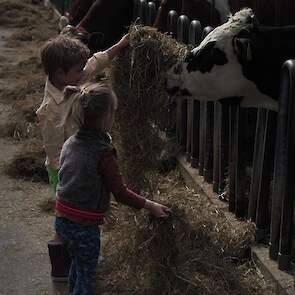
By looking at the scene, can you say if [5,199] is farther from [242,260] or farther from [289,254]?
[289,254]

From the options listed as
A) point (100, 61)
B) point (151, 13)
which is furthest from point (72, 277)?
point (151, 13)

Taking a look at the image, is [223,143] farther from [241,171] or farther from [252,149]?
[241,171]

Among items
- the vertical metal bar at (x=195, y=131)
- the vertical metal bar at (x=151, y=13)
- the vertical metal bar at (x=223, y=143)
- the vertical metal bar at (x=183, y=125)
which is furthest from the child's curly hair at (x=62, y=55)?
the vertical metal bar at (x=151, y=13)

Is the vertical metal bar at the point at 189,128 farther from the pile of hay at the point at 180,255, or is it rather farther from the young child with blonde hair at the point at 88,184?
the young child with blonde hair at the point at 88,184

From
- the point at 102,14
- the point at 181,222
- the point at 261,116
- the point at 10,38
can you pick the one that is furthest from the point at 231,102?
the point at 10,38

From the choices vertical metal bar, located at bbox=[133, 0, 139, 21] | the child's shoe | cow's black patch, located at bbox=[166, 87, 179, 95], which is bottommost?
the child's shoe

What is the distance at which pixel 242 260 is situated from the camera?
3.82m

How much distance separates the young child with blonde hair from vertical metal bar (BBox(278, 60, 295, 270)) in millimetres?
639

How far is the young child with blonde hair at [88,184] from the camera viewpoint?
311cm

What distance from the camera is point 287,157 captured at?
11.1ft

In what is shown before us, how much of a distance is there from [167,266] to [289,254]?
2.02 feet

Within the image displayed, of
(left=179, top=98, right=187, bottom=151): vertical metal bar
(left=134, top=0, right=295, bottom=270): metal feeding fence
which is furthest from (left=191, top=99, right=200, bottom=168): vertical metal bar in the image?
(left=179, top=98, right=187, bottom=151): vertical metal bar

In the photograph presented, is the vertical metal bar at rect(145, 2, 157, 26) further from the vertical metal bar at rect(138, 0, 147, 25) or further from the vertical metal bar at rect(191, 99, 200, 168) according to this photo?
the vertical metal bar at rect(191, 99, 200, 168)

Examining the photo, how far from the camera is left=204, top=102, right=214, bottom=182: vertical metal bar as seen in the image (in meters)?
4.84
